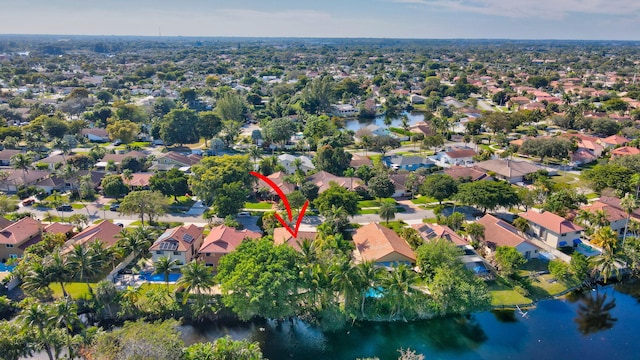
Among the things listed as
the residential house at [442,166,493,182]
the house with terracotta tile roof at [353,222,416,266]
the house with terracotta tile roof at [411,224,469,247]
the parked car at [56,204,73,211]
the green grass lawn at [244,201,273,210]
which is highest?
the residential house at [442,166,493,182]

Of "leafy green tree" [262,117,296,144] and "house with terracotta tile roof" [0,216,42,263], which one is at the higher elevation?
"leafy green tree" [262,117,296,144]

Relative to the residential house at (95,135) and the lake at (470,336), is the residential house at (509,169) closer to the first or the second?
the lake at (470,336)

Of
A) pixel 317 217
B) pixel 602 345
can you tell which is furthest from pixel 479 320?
pixel 317 217

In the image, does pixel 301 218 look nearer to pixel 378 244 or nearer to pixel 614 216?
pixel 378 244

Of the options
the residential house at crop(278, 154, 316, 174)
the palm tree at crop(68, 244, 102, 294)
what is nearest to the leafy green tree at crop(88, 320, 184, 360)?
the palm tree at crop(68, 244, 102, 294)

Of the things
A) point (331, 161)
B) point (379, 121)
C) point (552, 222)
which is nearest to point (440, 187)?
point (552, 222)

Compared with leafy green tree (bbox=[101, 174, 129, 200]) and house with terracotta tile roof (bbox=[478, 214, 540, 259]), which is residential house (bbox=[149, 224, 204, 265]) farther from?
house with terracotta tile roof (bbox=[478, 214, 540, 259])

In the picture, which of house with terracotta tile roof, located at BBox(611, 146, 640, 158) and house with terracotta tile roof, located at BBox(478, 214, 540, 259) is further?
house with terracotta tile roof, located at BBox(611, 146, 640, 158)
